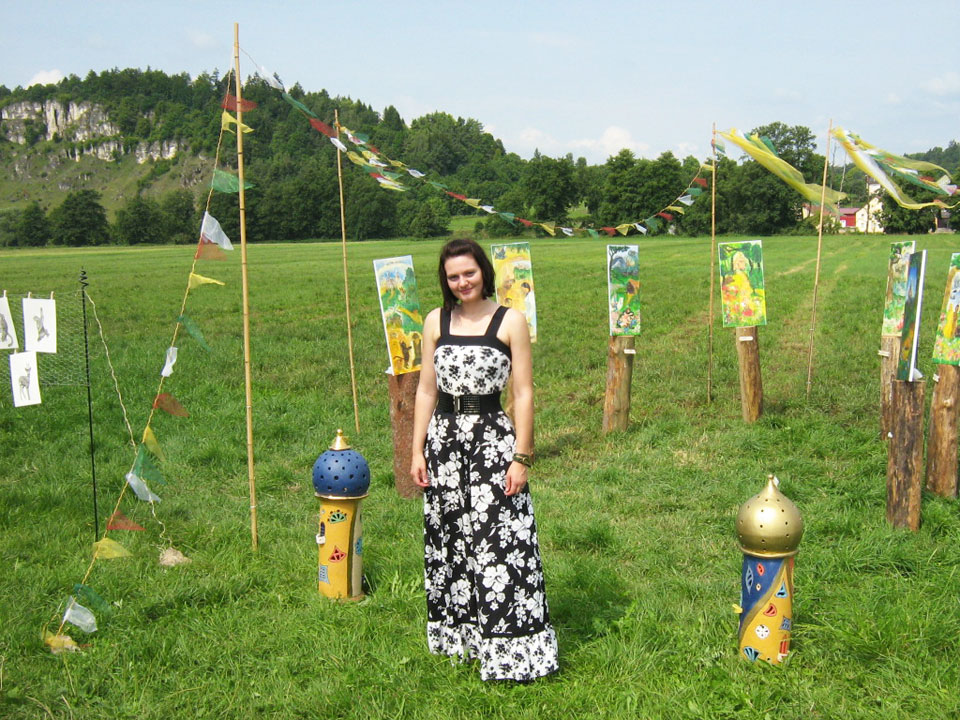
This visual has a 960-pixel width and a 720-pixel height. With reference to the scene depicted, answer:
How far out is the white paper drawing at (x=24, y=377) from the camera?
209 inches

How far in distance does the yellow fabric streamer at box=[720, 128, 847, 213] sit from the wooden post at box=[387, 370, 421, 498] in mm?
3731

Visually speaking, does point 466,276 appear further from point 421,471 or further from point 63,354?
point 63,354

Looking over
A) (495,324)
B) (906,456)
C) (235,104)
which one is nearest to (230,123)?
(235,104)

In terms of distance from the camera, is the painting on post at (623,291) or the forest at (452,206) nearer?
the painting on post at (623,291)

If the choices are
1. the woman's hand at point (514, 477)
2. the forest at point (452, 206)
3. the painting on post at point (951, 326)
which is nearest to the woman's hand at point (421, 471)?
the woman's hand at point (514, 477)

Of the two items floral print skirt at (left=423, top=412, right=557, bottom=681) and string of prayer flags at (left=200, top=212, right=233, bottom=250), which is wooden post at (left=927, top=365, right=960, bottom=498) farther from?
string of prayer flags at (left=200, top=212, right=233, bottom=250)

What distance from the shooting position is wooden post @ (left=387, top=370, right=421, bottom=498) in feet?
22.4

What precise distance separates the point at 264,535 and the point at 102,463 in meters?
2.76

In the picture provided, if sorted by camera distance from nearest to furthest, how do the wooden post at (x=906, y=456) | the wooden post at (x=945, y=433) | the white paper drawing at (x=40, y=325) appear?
1. the white paper drawing at (x=40, y=325)
2. the wooden post at (x=906, y=456)
3. the wooden post at (x=945, y=433)

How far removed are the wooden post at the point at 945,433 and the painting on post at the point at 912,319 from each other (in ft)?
0.82

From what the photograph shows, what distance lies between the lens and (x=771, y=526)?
3715mm

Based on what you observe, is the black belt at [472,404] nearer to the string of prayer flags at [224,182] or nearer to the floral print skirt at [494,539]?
the floral print skirt at [494,539]

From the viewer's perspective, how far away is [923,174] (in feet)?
23.5

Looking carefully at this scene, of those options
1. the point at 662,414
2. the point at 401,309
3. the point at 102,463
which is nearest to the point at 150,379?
the point at 102,463
